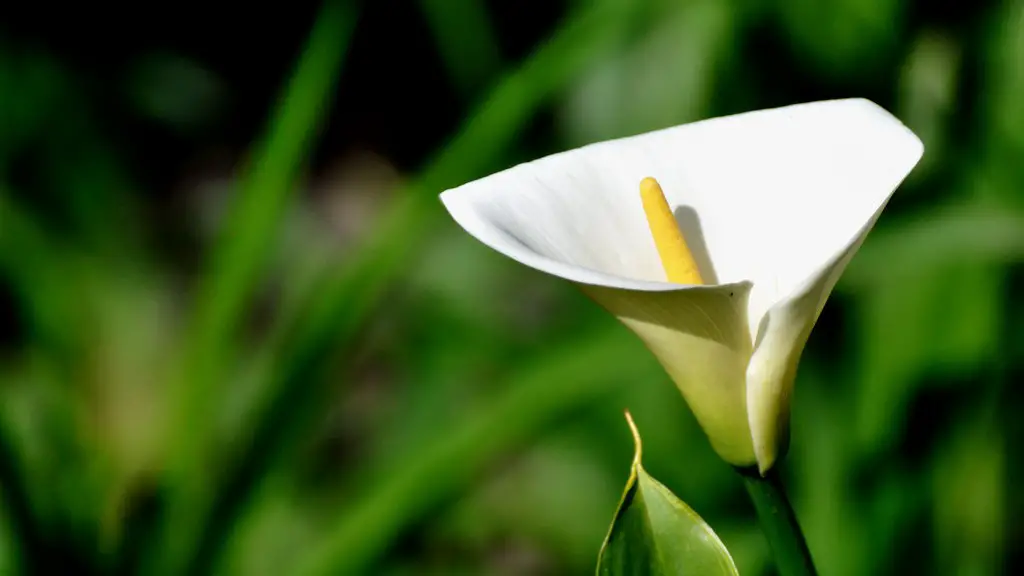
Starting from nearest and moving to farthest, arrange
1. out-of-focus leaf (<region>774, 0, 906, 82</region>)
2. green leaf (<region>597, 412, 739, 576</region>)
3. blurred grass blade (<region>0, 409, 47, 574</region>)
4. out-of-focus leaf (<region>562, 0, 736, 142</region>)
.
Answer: green leaf (<region>597, 412, 739, 576</region>) < blurred grass blade (<region>0, 409, 47, 574</region>) < out-of-focus leaf (<region>774, 0, 906, 82</region>) < out-of-focus leaf (<region>562, 0, 736, 142</region>)

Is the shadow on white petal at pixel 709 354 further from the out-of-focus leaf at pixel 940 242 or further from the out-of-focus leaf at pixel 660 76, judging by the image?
the out-of-focus leaf at pixel 660 76

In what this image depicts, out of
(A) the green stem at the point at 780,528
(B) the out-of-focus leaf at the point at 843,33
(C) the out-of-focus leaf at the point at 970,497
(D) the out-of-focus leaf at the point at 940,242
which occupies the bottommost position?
(C) the out-of-focus leaf at the point at 970,497

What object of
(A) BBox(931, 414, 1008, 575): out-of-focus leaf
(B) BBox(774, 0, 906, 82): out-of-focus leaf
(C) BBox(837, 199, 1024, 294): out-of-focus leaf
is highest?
(B) BBox(774, 0, 906, 82): out-of-focus leaf

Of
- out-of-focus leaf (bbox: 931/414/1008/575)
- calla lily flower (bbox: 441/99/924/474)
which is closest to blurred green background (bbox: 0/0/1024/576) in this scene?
out-of-focus leaf (bbox: 931/414/1008/575)

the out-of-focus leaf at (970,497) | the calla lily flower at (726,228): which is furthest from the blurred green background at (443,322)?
the calla lily flower at (726,228)

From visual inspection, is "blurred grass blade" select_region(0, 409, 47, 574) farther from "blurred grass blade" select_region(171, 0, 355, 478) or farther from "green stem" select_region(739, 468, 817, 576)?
"green stem" select_region(739, 468, 817, 576)

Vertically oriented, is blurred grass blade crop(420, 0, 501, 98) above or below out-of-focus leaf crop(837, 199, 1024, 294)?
above

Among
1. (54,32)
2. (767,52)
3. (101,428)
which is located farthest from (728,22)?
(54,32)
